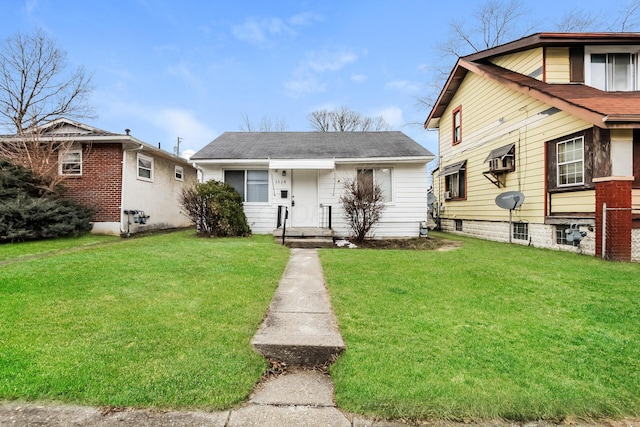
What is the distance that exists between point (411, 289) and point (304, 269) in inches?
82.3

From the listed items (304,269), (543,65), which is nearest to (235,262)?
(304,269)

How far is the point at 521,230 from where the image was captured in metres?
9.20

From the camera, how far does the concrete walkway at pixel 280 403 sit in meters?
1.95

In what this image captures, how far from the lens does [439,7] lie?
14.2m

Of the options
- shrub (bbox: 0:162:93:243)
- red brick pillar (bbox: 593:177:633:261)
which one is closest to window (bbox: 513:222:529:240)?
red brick pillar (bbox: 593:177:633:261)

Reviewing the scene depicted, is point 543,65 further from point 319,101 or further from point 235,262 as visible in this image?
point 319,101

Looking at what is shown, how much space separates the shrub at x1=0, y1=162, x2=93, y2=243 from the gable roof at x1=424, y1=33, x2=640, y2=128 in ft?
45.3

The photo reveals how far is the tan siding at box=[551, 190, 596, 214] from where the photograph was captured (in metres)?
6.91

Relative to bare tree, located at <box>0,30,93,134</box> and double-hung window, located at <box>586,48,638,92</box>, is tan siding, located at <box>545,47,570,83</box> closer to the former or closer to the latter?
double-hung window, located at <box>586,48,638,92</box>

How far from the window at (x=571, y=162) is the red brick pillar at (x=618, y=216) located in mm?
821

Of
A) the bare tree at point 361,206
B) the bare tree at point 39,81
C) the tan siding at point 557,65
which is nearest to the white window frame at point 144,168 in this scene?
the bare tree at point 361,206

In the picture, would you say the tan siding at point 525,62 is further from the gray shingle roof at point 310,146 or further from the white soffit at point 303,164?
the white soffit at point 303,164

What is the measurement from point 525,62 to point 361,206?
703 cm

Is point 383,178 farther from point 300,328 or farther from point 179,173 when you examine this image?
point 179,173
